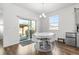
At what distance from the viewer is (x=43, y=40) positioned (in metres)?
2.53

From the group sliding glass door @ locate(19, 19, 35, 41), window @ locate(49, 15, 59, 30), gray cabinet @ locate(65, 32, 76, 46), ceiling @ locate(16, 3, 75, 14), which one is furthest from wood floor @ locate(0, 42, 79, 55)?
ceiling @ locate(16, 3, 75, 14)

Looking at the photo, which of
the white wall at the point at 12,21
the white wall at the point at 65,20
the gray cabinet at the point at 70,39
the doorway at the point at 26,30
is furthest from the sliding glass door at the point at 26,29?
the gray cabinet at the point at 70,39

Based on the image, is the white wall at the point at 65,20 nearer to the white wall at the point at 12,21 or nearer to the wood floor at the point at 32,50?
the wood floor at the point at 32,50

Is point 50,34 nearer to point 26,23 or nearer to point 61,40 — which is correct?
point 61,40

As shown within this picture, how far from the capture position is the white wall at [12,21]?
8.06 feet

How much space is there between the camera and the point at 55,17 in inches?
102

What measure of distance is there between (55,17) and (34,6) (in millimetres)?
655

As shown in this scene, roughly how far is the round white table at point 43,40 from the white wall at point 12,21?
1.60 feet

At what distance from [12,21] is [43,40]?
1.00 meters

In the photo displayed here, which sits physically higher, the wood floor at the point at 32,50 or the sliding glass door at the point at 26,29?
the sliding glass door at the point at 26,29

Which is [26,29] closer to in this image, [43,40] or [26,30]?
[26,30]

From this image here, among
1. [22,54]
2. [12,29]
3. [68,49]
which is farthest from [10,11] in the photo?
[68,49]

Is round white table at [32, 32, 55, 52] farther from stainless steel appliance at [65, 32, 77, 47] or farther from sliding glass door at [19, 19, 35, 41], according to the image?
stainless steel appliance at [65, 32, 77, 47]

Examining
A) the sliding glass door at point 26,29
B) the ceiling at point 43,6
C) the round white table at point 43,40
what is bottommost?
the round white table at point 43,40
